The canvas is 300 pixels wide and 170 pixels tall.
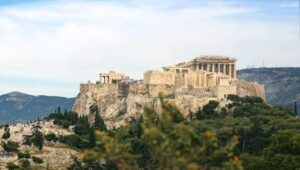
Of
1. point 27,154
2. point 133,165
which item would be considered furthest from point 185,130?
point 27,154

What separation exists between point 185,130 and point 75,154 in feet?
339

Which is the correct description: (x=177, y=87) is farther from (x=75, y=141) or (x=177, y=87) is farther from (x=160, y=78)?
(x=75, y=141)

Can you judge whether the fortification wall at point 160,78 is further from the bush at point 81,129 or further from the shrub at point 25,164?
the shrub at point 25,164

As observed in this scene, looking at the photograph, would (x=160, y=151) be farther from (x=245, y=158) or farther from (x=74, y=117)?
(x=74, y=117)

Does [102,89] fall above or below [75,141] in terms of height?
above

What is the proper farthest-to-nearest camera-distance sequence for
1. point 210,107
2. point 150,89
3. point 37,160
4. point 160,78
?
point 160,78
point 150,89
point 210,107
point 37,160

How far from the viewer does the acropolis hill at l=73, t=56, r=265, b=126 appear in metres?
153

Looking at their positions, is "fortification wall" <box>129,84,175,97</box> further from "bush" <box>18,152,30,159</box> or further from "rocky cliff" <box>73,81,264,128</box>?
"bush" <box>18,152,30,159</box>

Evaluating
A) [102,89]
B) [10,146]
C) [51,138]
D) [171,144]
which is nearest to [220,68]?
[102,89]

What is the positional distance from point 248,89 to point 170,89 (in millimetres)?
20669

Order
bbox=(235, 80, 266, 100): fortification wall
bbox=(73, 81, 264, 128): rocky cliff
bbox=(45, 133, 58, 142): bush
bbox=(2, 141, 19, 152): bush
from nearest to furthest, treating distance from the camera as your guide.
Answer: bbox=(2, 141, 19, 152): bush
bbox=(45, 133, 58, 142): bush
bbox=(73, 81, 264, 128): rocky cliff
bbox=(235, 80, 266, 100): fortification wall

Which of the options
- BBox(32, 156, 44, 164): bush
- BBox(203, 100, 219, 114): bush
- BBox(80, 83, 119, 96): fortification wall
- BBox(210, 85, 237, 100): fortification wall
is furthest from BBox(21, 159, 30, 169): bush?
BBox(210, 85, 237, 100): fortification wall

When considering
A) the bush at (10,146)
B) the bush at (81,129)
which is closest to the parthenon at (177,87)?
the bush at (81,129)

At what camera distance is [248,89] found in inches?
6516
